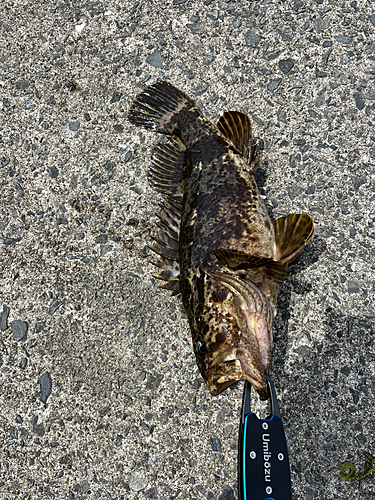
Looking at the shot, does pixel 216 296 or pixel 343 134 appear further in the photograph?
pixel 343 134

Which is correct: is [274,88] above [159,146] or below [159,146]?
above

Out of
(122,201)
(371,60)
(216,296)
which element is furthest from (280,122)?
(216,296)

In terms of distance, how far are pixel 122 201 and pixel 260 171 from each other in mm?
1225

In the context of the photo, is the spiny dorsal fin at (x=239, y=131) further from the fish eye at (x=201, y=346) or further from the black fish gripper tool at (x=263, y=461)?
the black fish gripper tool at (x=263, y=461)

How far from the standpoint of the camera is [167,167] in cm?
339

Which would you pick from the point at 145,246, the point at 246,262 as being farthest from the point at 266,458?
the point at 145,246

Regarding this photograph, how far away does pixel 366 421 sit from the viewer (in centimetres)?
291

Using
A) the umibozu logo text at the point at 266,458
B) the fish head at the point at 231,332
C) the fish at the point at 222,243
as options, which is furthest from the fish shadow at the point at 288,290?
the umibozu logo text at the point at 266,458

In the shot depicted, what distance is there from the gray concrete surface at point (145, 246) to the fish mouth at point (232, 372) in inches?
25.2

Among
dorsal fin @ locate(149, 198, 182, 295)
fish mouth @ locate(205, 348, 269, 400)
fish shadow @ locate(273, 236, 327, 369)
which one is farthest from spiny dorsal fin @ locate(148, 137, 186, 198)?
fish mouth @ locate(205, 348, 269, 400)

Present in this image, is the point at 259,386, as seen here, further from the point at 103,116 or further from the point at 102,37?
the point at 102,37

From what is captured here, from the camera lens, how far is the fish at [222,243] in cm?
256

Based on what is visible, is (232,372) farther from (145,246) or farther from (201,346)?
(145,246)

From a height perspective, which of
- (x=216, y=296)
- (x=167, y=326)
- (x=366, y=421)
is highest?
(x=216, y=296)
